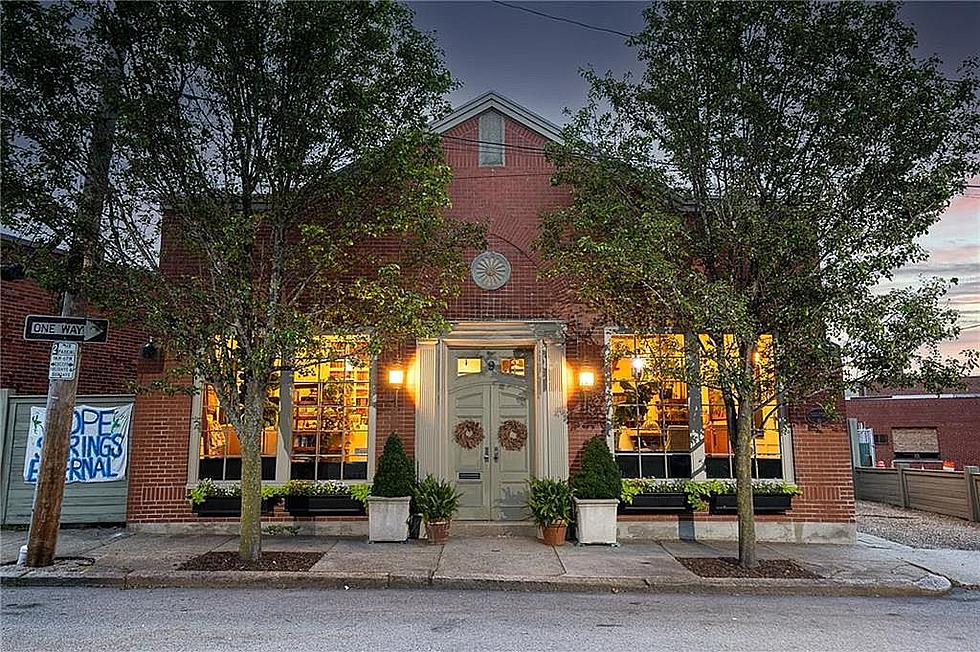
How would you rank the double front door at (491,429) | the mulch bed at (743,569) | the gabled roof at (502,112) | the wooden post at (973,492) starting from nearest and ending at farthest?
the mulch bed at (743,569) → the double front door at (491,429) → the gabled roof at (502,112) → the wooden post at (973,492)

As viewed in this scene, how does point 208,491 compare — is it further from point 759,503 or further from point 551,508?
point 759,503

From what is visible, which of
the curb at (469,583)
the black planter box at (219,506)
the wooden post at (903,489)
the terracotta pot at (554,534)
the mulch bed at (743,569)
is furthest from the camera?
the wooden post at (903,489)

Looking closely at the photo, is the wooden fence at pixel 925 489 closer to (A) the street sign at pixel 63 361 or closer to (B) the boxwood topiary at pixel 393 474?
(B) the boxwood topiary at pixel 393 474

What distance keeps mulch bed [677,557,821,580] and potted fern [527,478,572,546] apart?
1.57 m

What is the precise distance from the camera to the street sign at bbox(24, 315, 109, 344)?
25.9ft

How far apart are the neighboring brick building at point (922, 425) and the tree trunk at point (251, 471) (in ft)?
72.7

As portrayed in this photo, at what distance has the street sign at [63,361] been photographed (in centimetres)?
793

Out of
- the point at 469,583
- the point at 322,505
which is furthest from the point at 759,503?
the point at 322,505

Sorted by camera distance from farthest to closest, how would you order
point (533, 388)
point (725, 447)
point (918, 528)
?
point (918, 528) → point (533, 388) → point (725, 447)

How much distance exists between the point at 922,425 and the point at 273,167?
2641cm

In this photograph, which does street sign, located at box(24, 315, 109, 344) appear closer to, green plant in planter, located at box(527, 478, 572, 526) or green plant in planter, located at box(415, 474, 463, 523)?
green plant in planter, located at box(415, 474, 463, 523)

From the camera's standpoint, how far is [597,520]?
9.34 m

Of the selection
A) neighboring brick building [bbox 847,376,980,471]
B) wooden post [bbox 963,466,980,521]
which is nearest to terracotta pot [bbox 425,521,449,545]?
wooden post [bbox 963,466,980,521]

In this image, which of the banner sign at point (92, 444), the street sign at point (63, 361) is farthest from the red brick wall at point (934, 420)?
the street sign at point (63, 361)
